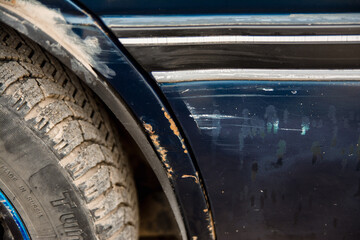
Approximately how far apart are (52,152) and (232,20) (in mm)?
726

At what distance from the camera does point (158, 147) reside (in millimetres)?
1202

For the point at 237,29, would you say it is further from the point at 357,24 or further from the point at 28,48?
the point at 28,48

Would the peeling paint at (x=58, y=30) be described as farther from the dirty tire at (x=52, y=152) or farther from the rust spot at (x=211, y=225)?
the rust spot at (x=211, y=225)

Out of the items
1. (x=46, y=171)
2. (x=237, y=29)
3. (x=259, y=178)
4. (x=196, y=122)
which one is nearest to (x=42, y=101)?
(x=46, y=171)

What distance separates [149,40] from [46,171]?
566 mm

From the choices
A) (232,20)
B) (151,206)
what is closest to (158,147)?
(232,20)

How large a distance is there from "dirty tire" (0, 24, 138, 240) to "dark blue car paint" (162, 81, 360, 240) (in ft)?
1.13

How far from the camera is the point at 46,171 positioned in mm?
1219

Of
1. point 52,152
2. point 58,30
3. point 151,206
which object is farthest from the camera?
point 151,206

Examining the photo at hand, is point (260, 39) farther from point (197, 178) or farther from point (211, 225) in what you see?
point (211, 225)

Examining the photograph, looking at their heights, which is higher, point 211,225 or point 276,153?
point 276,153

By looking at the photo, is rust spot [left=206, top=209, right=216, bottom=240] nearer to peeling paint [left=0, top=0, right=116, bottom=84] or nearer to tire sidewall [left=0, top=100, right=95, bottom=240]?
tire sidewall [left=0, top=100, right=95, bottom=240]

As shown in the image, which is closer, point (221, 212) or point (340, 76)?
point (340, 76)

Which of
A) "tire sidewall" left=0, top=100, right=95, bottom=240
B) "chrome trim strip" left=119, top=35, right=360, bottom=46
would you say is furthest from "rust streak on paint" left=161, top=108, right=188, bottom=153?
"tire sidewall" left=0, top=100, right=95, bottom=240
